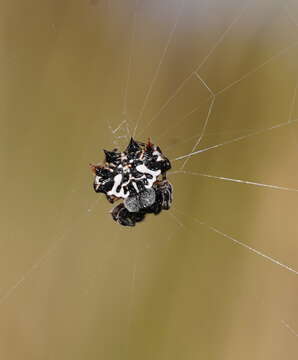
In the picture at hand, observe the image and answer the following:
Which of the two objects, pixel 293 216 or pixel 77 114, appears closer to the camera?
pixel 293 216

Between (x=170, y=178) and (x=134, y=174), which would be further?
(x=170, y=178)

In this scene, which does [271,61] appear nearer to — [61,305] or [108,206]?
[108,206]

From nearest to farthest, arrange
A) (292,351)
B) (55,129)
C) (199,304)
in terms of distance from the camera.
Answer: (292,351)
(199,304)
(55,129)

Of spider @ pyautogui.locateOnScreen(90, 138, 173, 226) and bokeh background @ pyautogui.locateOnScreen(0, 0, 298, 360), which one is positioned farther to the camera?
bokeh background @ pyautogui.locateOnScreen(0, 0, 298, 360)

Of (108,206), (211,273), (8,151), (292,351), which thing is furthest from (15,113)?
(292,351)

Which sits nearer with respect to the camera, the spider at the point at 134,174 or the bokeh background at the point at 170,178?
the spider at the point at 134,174
